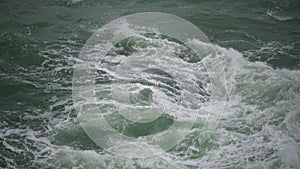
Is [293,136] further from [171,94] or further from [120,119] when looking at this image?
[120,119]

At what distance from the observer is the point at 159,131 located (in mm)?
5523

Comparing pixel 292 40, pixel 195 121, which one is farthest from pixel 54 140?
pixel 292 40

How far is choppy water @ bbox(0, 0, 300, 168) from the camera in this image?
16.4 feet

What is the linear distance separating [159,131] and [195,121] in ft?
1.85

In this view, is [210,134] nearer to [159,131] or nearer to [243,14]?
[159,131]

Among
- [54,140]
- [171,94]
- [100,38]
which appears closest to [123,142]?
[54,140]

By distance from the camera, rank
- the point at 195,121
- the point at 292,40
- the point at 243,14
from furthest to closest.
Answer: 1. the point at 243,14
2. the point at 292,40
3. the point at 195,121

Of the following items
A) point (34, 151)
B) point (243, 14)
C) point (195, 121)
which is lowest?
point (34, 151)

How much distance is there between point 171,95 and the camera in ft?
20.6

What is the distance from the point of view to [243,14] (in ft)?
30.2

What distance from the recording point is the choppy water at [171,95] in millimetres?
5004

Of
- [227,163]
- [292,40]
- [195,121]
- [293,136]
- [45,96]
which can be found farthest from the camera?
[292,40]

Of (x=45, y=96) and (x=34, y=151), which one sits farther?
(x=45, y=96)

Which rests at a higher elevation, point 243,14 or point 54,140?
point 243,14
